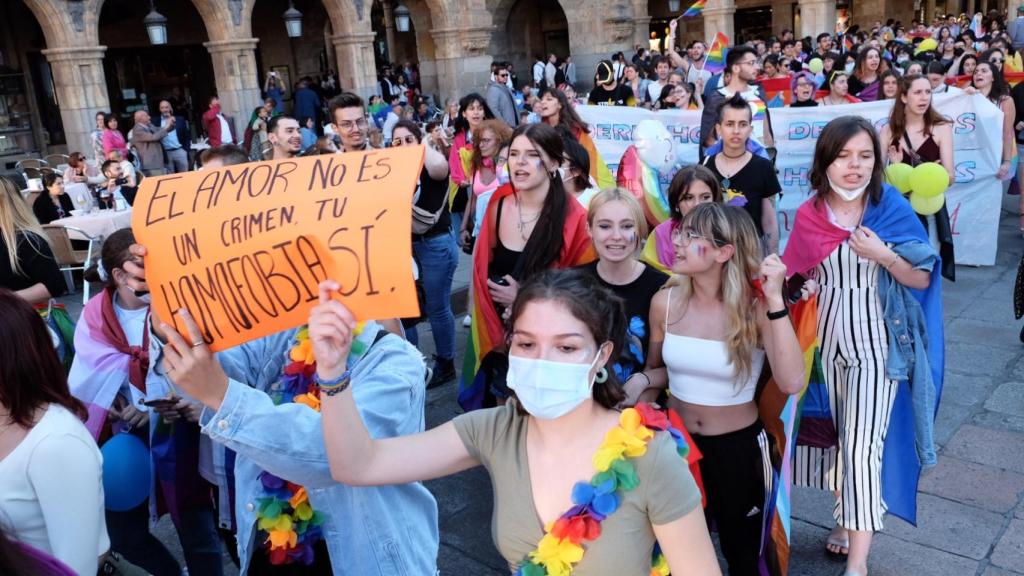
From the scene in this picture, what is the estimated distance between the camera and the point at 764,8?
30.5 metres

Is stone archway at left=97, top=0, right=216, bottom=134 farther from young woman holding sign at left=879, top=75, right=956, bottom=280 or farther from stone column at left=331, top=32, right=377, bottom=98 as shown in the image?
young woman holding sign at left=879, top=75, right=956, bottom=280

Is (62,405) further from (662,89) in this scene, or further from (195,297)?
(662,89)

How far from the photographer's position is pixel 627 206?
10.8 ft

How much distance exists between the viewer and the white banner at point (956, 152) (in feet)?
24.5

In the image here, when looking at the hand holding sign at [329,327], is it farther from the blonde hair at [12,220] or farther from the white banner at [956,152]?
the white banner at [956,152]

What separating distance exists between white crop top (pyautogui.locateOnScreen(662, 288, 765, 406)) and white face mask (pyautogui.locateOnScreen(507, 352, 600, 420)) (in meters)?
0.96

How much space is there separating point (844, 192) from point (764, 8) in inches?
1188

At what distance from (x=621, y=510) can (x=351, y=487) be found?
63 centimetres

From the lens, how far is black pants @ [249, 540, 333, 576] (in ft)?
7.25

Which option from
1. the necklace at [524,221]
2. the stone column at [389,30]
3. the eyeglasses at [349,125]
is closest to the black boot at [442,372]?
the eyeglasses at [349,125]

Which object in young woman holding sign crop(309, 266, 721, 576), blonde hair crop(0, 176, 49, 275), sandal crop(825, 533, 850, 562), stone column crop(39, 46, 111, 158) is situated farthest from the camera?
stone column crop(39, 46, 111, 158)

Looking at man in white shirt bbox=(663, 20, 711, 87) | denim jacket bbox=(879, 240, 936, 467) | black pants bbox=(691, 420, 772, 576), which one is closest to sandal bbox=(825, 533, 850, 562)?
denim jacket bbox=(879, 240, 936, 467)

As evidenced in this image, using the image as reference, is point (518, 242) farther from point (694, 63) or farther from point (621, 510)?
point (694, 63)

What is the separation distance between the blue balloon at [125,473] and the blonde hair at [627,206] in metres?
1.84
